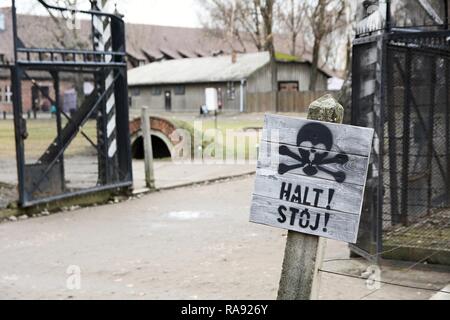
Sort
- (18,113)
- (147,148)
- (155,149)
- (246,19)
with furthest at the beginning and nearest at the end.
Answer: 1. (246,19)
2. (155,149)
3. (147,148)
4. (18,113)

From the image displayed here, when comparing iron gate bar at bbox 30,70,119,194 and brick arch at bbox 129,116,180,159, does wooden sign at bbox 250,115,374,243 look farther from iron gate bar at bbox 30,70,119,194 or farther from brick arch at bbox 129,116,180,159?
brick arch at bbox 129,116,180,159

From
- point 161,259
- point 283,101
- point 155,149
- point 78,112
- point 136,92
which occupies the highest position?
point 136,92

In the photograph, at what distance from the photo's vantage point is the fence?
167 ft

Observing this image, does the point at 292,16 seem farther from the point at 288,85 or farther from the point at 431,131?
the point at 431,131

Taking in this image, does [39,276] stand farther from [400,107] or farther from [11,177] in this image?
[11,177]

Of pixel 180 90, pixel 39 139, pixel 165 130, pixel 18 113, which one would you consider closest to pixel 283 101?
pixel 180 90

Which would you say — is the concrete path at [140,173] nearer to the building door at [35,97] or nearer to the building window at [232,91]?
the building door at [35,97]

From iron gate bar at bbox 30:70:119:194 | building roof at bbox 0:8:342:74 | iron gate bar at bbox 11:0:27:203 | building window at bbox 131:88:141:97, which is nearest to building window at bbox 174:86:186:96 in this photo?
building window at bbox 131:88:141:97

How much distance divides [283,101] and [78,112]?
42242 millimetres

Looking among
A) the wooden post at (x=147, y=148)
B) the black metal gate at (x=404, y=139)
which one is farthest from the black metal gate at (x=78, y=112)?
the black metal gate at (x=404, y=139)

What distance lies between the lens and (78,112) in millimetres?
10945

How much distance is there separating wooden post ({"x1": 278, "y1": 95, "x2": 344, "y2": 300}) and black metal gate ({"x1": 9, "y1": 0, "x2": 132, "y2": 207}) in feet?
22.8

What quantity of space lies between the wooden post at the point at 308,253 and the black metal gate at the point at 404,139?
3.13 meters

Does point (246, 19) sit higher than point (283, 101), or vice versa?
point (246, 19)
